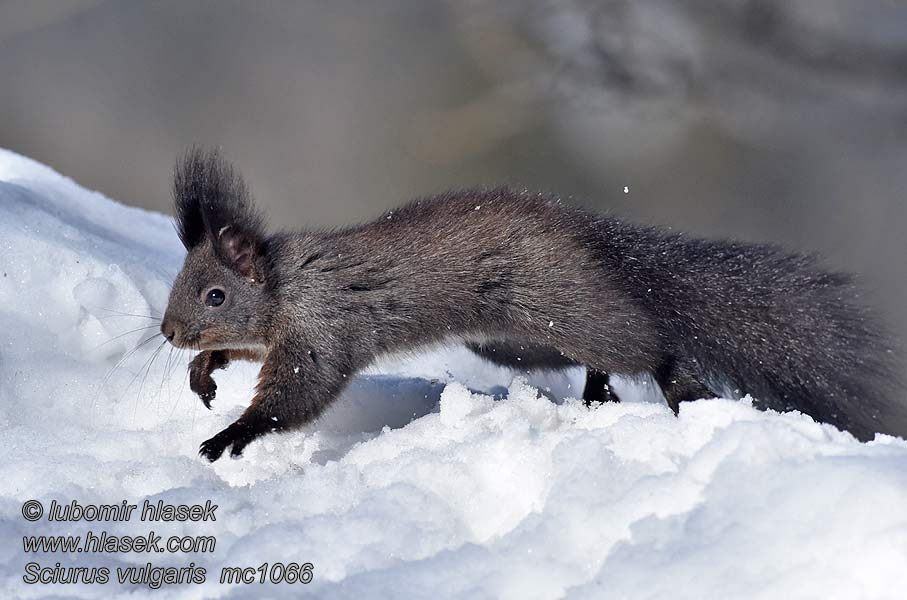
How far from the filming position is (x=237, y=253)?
309 centimetres

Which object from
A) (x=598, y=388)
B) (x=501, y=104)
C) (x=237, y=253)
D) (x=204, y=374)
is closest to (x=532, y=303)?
(x=598, y=388)

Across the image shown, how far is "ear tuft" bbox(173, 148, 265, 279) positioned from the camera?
3.07 metres

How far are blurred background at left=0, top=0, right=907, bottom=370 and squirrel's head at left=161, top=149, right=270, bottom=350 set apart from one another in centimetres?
255

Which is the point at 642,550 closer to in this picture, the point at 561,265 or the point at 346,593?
the point at 346,593

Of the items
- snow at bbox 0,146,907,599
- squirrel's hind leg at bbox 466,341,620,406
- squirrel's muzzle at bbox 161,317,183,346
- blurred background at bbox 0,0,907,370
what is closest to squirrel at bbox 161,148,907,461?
squirrel's muzzle at bbox 161,317,183,346

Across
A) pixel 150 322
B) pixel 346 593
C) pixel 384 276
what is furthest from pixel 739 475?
pixel 150 322

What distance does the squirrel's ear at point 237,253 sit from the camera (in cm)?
308

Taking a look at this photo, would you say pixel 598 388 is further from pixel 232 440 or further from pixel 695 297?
pixel 232 440

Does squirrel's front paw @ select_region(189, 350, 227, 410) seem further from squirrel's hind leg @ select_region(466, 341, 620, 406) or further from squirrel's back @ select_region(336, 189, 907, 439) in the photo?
squirrel's hind leg @ select_region(466, 341, 620, 406)

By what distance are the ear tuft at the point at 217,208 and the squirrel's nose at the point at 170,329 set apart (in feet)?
0.76

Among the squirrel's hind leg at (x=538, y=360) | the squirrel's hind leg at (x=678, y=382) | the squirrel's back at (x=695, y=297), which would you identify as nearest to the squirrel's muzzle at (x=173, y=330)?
the squirrel's back at (x=695, y=297)

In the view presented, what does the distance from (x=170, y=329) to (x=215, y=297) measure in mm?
155

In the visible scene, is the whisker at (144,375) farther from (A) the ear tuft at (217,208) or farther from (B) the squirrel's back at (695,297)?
(B) the squirrel's back at (695,297)

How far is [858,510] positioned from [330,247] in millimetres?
1810
